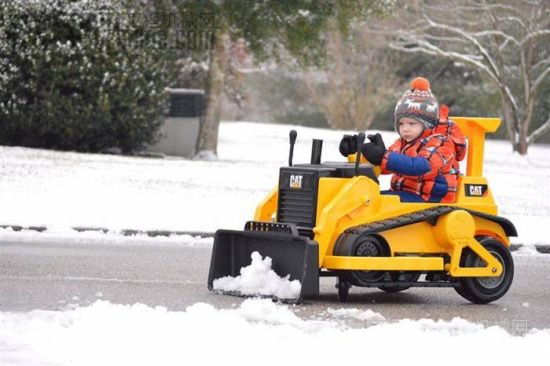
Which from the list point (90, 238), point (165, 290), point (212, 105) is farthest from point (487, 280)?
point (212, 105)

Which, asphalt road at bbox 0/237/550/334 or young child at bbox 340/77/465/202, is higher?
young child at bbox 340/77/465/202

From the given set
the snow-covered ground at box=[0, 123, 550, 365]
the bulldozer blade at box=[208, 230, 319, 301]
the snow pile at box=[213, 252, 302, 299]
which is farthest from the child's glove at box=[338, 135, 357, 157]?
the snow-covered ground at box=[0, 123, 550, 365]

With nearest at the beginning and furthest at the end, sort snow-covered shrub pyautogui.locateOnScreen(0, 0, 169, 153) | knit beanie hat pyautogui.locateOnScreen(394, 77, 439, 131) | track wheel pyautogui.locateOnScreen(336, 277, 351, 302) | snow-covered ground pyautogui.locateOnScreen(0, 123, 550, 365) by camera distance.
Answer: snow-covered ground pyautogui.locateOnScreen(0, 123, 550, 365) < track wheel pyautogui.locateOnScreen(336, 277, 351, 302) < knit beanie hat pyautogui.locateOnScreen(394, 77, 439, 131) < snow-covered shrub pyautogui.locateOnScreen(0, 0, 169, 153)

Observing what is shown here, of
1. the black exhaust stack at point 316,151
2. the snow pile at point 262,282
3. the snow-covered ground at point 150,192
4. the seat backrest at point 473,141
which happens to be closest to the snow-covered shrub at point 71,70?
the snow-covered ground at point 150,192

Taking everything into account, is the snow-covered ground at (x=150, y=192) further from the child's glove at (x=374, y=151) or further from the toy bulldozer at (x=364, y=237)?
the child's glove at (x=374, y=151)

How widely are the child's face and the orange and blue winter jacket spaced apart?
4 centimetres

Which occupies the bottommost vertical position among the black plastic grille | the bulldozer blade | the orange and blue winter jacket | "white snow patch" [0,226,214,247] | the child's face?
"white snow patch" [0,226,214,247]

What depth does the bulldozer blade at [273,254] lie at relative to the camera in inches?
369

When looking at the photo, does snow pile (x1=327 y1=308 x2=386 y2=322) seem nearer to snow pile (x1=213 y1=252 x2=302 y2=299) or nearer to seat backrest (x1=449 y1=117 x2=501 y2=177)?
snow pile (x1=213 y1=252 x2=302 y2=299)

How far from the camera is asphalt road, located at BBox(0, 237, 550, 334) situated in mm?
9539

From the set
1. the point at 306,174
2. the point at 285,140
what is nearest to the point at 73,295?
the point at 306,174

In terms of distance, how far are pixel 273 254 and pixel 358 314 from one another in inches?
34.4

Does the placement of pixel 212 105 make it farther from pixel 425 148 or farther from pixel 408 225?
pixel 408 225

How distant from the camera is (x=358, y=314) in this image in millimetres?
9188
